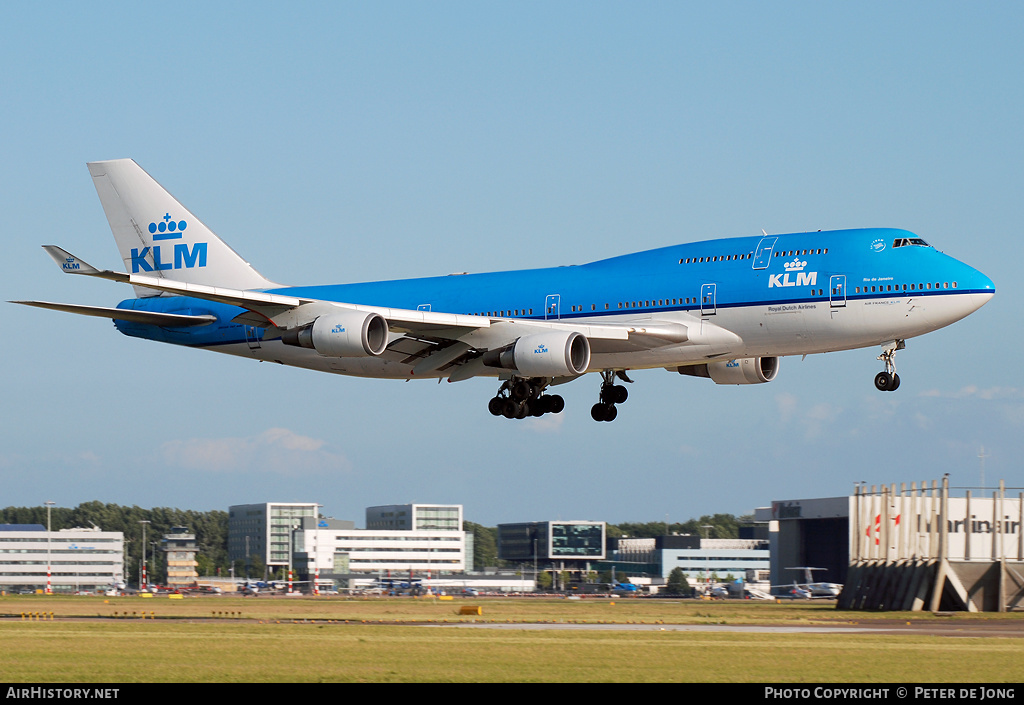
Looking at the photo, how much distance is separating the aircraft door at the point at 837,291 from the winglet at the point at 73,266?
24814 millimetres

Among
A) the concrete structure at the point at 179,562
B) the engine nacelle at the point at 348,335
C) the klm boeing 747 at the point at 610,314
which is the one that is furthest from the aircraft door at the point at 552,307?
the concrete structure at the point at 179,562

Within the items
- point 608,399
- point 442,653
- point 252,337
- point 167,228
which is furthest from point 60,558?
point 442,653

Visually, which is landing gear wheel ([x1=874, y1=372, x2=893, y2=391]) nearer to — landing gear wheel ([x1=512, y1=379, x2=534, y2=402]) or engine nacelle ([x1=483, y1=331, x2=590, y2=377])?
engine nacelle ([x1=483, y1=331, x2=590, y2=377])

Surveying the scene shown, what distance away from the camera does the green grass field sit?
3180 cm

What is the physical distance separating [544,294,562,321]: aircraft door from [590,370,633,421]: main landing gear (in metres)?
6.01

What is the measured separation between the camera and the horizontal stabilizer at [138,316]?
166 feet

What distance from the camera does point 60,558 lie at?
600ft

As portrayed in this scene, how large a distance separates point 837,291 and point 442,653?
1921 cm

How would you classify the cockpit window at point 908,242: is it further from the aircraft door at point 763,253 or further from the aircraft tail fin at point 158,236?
the aircraft tail fin at point 158,236

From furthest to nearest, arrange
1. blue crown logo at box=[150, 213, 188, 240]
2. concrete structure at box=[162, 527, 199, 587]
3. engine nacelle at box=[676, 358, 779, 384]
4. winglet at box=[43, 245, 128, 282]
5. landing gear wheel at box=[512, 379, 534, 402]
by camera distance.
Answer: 1. concrete structure at box=[162, 527, 199, 587]
2. blue crown logo at box=[150, 213, 188, 240]
3. engine nacelle at box=[676, 358, 779, 384]
4. landing gear wheel at box=[512, 379, 534, 402]
5. winglet at box=[43, 245, 128, 282]

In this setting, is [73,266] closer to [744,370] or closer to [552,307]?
[552,307]

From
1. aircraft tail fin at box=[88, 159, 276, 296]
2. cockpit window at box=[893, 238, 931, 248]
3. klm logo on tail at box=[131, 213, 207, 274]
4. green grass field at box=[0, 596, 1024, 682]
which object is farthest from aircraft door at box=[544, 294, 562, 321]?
klm logo on tail at box=[131, 213, 207, 274]

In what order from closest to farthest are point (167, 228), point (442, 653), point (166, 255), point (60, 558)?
1. point (442, 653)
2. point (166, 255)
3. point (167, 228)
4. point (60, 558)
